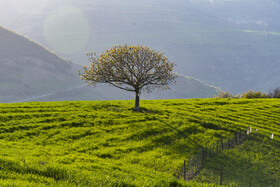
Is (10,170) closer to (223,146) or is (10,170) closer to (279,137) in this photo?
(223,146)

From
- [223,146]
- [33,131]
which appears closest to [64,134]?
[33,131]

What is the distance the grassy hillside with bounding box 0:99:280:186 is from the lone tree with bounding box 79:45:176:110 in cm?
521

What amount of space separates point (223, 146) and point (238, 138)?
3.21 meters

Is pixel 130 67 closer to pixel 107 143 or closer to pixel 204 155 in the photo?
pixel 107 143

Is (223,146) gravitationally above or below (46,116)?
below

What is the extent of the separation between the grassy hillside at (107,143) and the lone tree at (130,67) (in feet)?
17.1

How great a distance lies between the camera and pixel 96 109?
4044 centimetres

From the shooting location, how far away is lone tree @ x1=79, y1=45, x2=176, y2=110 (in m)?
38.8

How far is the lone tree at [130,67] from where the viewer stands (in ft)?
127

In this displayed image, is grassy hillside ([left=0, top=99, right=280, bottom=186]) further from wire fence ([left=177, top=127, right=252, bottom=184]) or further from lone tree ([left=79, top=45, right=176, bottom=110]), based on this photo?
lone tree ([left=79, top=45, right=176, bottom=110])

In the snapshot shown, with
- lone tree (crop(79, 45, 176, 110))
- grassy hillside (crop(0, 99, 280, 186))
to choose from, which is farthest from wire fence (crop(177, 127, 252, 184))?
lone tree (crop(79, 45, 176, 110))

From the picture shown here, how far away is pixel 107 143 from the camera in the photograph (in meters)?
27.5

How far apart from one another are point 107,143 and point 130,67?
15665mm

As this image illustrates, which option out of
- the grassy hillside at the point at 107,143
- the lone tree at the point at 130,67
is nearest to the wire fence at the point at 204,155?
the grassy hillside at the point at 107,143
